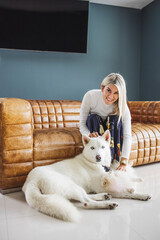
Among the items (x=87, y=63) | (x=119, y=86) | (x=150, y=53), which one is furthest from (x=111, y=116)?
(x=150, y=53)

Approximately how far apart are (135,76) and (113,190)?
3.30 metres

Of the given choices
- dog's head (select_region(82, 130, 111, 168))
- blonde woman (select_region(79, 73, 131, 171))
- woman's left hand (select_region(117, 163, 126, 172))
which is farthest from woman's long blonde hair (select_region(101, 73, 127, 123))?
woman's left hand (select_region(117, 163, 126, 172))

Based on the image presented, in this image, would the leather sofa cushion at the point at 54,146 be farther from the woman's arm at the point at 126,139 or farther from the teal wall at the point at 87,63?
the teal wall at the point at 87,63

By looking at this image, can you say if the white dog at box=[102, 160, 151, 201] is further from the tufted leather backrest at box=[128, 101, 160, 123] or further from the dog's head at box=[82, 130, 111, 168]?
the tufted leather backrest at box=[128, 101, 160, 123]

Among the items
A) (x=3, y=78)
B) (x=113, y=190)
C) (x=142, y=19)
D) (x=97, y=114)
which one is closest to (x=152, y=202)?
(x=113, y=190)

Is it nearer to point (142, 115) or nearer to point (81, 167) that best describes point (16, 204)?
point (81, 167)

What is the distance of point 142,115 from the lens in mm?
2910

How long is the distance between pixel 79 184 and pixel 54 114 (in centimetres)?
140

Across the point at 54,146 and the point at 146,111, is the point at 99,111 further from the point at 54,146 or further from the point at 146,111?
the point at 146,111

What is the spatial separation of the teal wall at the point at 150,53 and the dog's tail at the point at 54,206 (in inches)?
125

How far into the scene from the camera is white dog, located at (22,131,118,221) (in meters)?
1.16

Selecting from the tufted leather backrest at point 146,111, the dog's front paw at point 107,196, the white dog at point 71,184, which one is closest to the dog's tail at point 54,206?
the white dog at point 71,184

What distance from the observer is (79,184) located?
149 centimetres

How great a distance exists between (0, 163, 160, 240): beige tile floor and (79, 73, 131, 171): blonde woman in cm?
45
